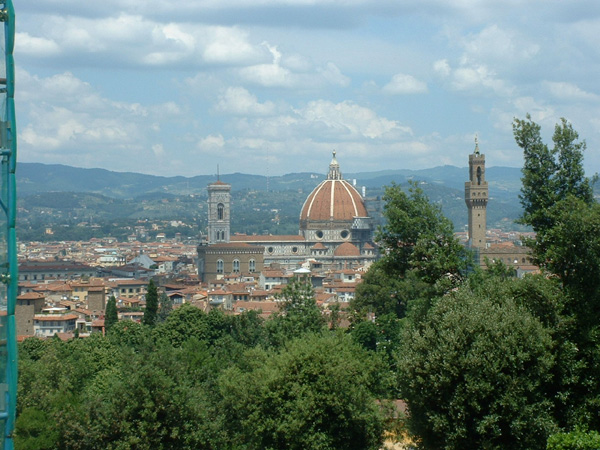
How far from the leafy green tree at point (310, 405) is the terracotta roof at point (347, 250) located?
263ft

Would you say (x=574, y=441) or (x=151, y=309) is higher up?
(x=574, y=441)

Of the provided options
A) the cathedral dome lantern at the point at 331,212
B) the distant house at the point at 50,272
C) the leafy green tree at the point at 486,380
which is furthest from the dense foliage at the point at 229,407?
the cathedral dome lantern at the point at 331,212

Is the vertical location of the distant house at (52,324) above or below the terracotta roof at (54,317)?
below

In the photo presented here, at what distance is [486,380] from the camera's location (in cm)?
1412

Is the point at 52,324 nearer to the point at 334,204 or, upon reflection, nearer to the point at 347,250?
the point at 347,250

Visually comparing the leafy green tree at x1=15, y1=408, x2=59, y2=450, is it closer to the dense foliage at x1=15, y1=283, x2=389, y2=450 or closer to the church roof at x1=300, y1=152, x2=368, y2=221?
the dense foliage at x1=15, y1=283, x2=389, y2=450

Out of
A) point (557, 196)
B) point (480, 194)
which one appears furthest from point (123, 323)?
point (480, 194)

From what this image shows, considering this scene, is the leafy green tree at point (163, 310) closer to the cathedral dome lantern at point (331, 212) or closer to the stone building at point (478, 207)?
the stone building at point (478, 207)

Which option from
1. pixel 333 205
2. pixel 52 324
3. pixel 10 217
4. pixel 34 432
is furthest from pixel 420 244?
pixel 333 205

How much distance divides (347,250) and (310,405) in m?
82.4

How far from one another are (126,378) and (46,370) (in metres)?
5.22

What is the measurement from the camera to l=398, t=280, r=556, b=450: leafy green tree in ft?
45.9

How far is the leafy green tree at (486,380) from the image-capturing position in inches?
550

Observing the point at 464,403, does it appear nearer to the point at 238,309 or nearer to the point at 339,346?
the point at 339,346
